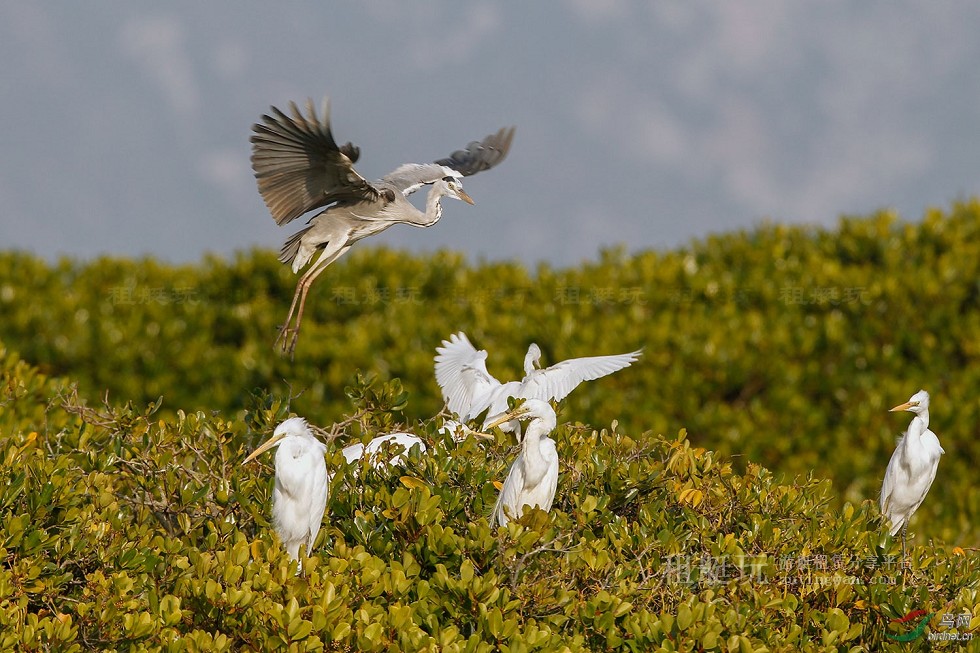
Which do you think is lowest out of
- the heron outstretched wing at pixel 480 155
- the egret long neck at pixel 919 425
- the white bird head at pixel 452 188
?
the egret long neck at pixel 919 425

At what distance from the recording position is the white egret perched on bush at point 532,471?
4.43 meters

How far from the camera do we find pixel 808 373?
1006 centimetres

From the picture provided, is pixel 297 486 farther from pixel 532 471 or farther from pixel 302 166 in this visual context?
pixel 302 166

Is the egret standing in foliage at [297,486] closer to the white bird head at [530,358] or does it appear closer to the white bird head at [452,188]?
the white bird head at [452,188]

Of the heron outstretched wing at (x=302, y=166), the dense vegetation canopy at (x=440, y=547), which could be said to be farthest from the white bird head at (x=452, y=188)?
the dense vegetation canopy at (x=440, y=547)

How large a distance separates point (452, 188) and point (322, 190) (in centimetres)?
64

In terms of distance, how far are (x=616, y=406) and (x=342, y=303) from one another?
3179 mm

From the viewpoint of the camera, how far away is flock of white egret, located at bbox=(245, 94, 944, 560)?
439 centimetres

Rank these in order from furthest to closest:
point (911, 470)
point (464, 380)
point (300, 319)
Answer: point (464, 380) → point (911, 470) → point (300, 319)

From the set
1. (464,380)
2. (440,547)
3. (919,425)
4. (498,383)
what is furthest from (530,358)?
(440,547)

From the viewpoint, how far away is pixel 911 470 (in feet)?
17.6

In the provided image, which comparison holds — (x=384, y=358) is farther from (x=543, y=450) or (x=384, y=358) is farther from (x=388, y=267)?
(x=543, y=450)

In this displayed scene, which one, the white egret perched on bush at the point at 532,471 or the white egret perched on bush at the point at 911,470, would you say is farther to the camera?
the white egret perched on bush at the point at 911,470

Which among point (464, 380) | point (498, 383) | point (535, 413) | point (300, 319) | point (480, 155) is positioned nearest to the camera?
point (535, 413)
